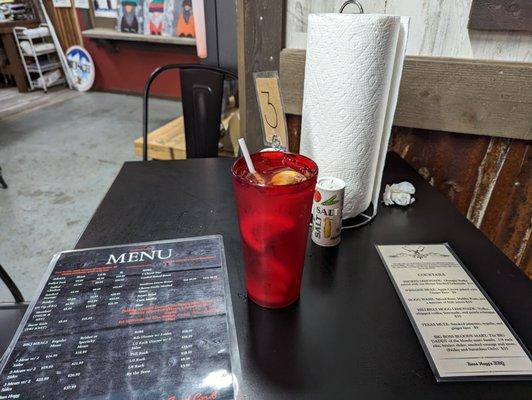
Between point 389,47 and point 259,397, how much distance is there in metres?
0.61

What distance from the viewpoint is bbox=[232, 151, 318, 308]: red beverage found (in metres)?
0.48

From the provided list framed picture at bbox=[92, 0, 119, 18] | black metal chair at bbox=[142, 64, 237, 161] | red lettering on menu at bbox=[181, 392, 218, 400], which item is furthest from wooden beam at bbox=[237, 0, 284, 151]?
framed picture at bbox=[92, 0, 119, 18]

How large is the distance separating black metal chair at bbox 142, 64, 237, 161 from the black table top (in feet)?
2.15

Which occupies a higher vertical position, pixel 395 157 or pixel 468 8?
pixel 468 8

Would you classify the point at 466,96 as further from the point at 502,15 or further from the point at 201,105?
the point at 201,105

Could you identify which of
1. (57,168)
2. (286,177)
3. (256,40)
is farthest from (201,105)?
(57,168)

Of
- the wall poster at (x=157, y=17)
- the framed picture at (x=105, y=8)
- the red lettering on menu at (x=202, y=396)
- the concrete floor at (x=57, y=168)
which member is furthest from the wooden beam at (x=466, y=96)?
the framed picture at (x=105, y=8)

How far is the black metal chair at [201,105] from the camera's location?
154 centimetres

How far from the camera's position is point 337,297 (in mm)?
579

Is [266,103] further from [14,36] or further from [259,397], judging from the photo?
[14,36]

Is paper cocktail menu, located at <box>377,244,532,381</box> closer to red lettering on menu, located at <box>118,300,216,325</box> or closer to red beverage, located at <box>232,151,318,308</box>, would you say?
red beverage, located at <box>232,151,318,308</box>

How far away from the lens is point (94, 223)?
2.47 ft

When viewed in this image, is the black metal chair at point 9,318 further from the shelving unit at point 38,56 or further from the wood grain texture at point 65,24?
the wood grain texture at point 65,24

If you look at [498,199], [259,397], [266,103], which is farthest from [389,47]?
[498,199]
